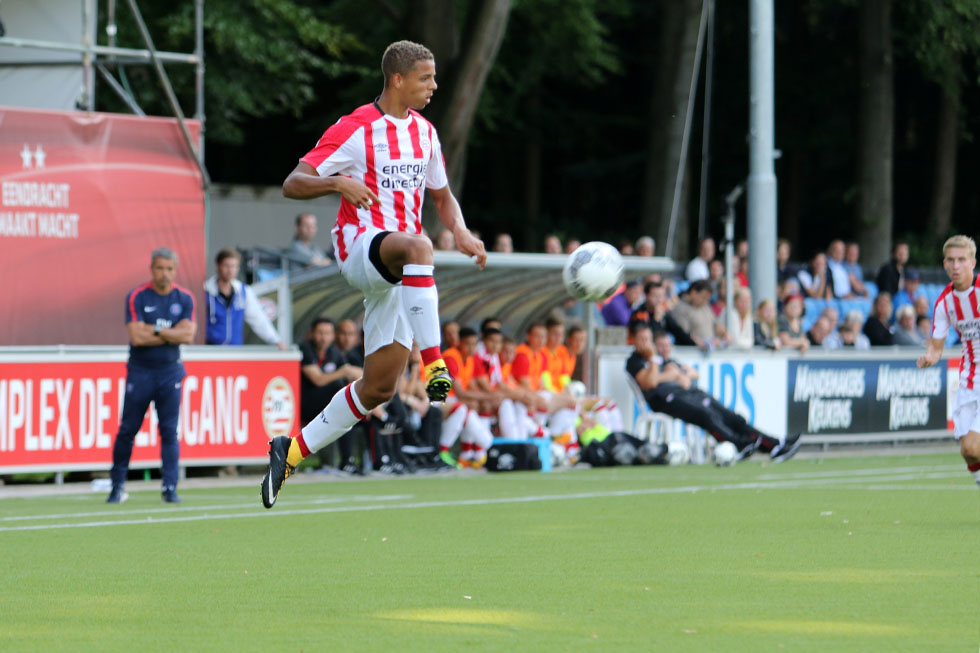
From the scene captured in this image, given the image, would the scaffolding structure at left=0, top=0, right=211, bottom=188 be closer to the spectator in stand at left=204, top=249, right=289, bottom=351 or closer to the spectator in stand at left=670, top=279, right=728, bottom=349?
the spectator in stand at left=204, top=249, right=289, bottom=351

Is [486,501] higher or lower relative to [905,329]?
lower

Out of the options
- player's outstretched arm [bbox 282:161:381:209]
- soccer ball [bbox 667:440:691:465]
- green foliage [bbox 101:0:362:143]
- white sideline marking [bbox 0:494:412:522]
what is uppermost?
green foliage [bbox 101:0:362:143]

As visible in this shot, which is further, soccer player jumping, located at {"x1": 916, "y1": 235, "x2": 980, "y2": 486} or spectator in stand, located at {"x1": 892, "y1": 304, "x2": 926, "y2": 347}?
spectator in stand, located at {"x1": 892, "y1": 304, "x2": 926, "y2": 347}

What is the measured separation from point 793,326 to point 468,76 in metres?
5.68

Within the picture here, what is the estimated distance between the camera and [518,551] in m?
9.58

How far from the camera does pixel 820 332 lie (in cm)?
2409

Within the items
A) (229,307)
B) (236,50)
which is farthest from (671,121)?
(229,307)

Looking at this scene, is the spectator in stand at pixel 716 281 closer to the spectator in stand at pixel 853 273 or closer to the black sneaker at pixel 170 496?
the spectator in stand at pixel 853 273

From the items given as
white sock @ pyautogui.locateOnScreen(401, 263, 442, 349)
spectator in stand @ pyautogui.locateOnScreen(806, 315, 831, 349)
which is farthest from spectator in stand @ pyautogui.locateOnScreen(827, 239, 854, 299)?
white sock @ pyautogui.locateOnScreen(401, 263, 442, 349)

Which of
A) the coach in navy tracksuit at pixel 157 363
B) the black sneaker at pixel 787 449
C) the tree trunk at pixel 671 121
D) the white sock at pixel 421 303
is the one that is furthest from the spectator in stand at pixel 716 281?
the white sock at pixel 421 303

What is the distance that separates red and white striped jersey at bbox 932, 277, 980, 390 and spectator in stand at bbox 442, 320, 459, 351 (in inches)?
318

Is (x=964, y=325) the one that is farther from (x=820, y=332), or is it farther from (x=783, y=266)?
(x=783, y=266)

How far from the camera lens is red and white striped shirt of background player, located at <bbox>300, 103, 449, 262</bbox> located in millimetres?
9430

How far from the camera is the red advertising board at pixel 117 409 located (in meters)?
16.7
